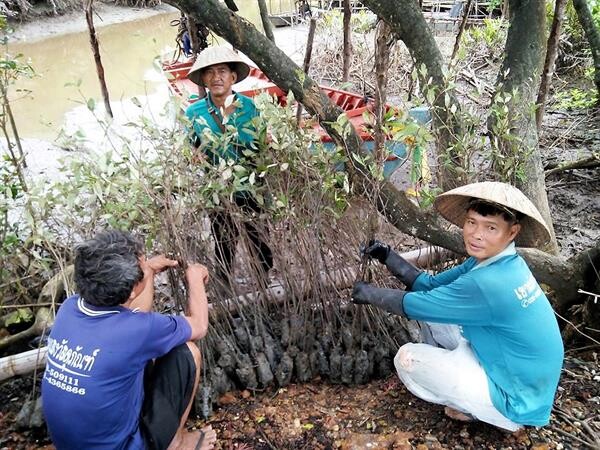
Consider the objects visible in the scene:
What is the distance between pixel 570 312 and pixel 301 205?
5.03 ft

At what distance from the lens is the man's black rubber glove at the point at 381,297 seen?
2041 millimetres

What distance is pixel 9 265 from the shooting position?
2.81 metres

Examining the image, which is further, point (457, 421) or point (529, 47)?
point (529, 47)

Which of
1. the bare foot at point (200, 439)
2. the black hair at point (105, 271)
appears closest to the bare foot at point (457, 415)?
the bare foot at point (200, 439)

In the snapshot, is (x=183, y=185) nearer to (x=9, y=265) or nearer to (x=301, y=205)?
(x=301, y=205)

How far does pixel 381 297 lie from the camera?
2102 millimetres

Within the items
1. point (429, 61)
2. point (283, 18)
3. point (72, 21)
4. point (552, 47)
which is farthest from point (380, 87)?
point (72, 21)

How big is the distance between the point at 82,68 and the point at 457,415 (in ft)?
37.0

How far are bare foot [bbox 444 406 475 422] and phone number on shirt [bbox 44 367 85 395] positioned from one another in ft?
4.60

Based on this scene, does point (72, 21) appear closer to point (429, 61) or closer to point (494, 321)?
point (429, 61)

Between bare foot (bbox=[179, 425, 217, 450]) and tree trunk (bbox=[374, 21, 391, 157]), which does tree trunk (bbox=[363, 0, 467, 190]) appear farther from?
bare foot (bbox=[179, 425, 217, 450])

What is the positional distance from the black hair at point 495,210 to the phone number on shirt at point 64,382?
1505 millimetres

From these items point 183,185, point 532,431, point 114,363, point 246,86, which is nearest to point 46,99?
point 246,86

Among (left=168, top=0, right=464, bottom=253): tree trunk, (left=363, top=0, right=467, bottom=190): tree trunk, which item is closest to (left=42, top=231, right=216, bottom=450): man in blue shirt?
(left=168, top=0, right=464, bottom=253): tree trunk
